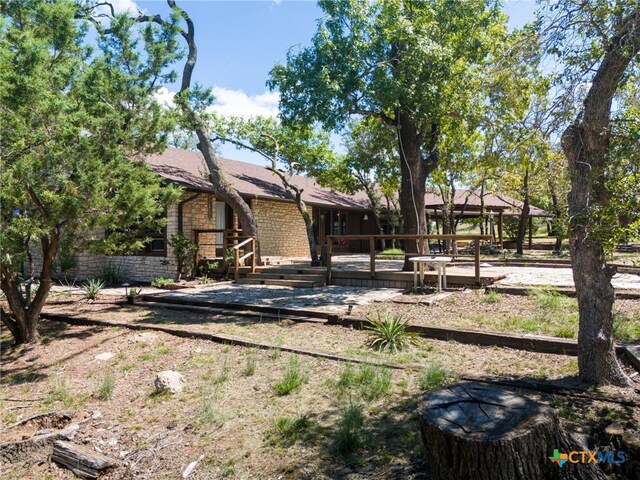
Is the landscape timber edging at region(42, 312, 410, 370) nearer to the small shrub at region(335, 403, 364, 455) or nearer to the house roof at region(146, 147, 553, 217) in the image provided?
the small shrub at region(335, 403, 364, 455)

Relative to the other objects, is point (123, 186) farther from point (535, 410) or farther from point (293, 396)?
point (535, 410)

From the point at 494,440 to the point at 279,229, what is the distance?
17.2 metres

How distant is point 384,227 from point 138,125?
2159 cm

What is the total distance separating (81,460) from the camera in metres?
3.82

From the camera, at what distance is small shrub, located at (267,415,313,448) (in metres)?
3.70

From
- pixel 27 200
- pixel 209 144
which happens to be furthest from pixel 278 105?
pixel 27 200

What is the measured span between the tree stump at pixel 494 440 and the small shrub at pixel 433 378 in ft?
5.32

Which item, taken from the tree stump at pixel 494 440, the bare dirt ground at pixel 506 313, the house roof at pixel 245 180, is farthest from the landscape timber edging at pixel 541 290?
the tree stump at pixel 494 440

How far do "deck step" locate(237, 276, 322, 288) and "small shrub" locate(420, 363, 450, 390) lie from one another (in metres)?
7.06

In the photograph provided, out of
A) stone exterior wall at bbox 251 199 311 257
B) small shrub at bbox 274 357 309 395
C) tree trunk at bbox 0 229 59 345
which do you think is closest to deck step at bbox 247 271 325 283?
stone exterior wall at bbox 251 199 311 257

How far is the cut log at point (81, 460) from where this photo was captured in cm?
374

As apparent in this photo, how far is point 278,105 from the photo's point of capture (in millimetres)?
10961

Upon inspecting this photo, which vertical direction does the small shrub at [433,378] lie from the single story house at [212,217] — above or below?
below

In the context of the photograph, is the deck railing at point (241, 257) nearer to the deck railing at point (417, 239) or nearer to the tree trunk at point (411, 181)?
the deck railing at point (417, 239)
